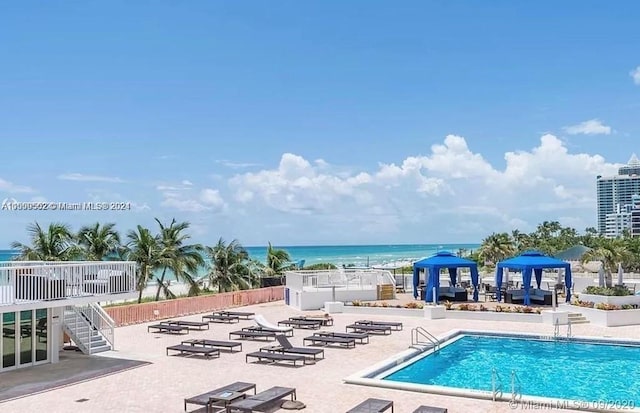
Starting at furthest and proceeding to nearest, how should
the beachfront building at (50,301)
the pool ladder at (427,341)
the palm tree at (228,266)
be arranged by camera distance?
the palm tree at (228,266) → the pool ladder at (427,341) → the beachfront building at (50,301)

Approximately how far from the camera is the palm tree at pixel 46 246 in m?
28.0

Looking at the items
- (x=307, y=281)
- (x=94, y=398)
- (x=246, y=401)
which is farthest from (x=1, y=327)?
(x=307, y=281)

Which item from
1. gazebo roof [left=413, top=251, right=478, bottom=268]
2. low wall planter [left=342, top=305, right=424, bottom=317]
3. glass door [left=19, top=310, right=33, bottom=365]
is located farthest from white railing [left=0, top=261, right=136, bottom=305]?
gazebo roof [left=413, top=251, right=478, bottom=268]

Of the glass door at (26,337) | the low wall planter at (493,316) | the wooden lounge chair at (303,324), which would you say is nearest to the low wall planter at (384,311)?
the low wall planter at (493,316)

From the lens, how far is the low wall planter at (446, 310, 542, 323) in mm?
23844

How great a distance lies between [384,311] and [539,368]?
10.2 meters

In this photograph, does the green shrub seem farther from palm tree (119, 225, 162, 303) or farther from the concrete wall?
palm tree (119, 225, 162, 303)

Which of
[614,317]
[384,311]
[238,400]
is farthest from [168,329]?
[614,317]

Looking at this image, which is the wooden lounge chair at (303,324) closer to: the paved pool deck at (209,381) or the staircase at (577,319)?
the paved pool deck at (209,381)

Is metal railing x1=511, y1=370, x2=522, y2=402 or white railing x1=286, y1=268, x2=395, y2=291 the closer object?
metal railing x1=511, y1=370, x2=522, y2=402

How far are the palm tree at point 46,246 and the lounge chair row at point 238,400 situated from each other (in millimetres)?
19175

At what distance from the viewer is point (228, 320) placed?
977 inches

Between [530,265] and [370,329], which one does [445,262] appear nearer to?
[530,265]

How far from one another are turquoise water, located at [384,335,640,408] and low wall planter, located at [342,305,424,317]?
14.8 ft
